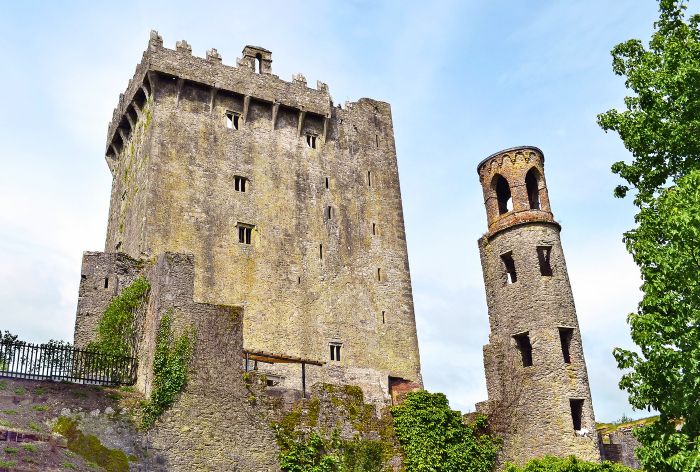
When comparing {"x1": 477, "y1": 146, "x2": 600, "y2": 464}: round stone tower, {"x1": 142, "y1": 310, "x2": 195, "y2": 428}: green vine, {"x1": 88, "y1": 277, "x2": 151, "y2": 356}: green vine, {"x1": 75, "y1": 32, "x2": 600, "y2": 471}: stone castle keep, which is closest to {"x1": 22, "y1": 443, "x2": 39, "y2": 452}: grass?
{"x1": 142, "y1": 310, "x2": 195, "y2": 428}: green vine

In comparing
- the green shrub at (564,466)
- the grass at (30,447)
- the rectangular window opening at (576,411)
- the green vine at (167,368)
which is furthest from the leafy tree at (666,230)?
the grass at (30,447)

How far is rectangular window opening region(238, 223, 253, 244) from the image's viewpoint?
33875 millimetres

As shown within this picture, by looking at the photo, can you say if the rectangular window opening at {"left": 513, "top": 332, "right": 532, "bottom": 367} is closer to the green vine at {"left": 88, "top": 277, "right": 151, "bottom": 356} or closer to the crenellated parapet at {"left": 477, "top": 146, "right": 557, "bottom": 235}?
the crenellated parapet at {"left": 477, "top": 146, "right": 557, "bottom": 235}

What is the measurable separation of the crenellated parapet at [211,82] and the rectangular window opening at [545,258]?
559 inches

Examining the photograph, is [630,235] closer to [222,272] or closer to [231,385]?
[231,385]

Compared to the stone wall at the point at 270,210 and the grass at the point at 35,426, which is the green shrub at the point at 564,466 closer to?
the stone wall at the point at 270,210

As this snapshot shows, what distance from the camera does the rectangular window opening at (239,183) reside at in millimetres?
34844

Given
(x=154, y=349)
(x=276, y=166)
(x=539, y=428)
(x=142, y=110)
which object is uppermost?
(x=142, y=110)

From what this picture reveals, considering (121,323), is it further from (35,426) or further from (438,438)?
(438,438)

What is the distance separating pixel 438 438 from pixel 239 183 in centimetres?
1542

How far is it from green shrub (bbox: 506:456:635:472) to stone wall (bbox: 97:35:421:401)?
9.97m

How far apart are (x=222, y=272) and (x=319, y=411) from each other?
1049 cm

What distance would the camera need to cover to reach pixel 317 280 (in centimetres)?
3491

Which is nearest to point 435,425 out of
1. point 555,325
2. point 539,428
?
point 539,428
